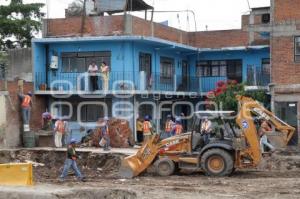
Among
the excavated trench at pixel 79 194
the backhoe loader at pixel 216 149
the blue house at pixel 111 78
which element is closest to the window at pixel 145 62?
the blue house at pixel 111 78

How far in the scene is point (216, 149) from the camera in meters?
19.5

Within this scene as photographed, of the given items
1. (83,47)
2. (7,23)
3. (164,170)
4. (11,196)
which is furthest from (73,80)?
(11,196)

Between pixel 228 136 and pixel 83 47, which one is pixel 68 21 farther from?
pixel 228 136

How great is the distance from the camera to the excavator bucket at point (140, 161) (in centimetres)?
1998

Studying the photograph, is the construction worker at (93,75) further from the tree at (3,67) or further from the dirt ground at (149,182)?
the dirt ground at (149,182)

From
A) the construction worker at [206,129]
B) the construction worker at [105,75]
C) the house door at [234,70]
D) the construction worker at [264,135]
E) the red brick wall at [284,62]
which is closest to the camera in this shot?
the construction worker at [206,129]

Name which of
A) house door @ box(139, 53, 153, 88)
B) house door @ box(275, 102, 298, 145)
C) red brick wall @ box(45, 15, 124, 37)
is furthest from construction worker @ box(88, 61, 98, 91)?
house door @ box(275, 102, 298, 145)

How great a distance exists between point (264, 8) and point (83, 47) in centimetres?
1217

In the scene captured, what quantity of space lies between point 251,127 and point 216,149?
132 cm

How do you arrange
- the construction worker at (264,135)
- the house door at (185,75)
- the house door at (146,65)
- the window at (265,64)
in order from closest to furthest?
the construction worker at (264,135) → the house door at (146,65) → the window at (265,64) → the house door at (185,75)

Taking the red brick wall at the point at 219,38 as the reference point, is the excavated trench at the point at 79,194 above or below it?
below

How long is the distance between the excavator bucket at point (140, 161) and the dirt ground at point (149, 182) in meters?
0.30

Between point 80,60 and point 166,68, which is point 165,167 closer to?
point 80,60

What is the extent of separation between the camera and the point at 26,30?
40.5m
